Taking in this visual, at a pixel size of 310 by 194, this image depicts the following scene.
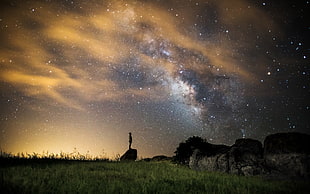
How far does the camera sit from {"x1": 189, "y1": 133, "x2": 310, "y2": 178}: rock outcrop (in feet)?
43.6

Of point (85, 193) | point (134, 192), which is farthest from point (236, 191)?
point (85, 193)

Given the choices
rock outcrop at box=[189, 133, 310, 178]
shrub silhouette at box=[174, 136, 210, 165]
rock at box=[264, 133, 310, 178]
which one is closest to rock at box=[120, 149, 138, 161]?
shrub silhouette at box=[174, 136, 210, 165]

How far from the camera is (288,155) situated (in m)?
13.7

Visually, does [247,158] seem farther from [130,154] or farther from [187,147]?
[130,154]

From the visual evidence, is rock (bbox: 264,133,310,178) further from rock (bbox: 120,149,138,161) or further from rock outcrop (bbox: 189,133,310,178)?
rock (bbox: 120,149,138,161)

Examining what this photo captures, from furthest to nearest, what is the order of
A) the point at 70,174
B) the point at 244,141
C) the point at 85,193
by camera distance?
the point at 244,141, the point at 70,174, the point at 85,193

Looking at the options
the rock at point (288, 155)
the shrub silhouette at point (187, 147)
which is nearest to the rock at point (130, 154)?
the shrub silhouette at point (187, 147)

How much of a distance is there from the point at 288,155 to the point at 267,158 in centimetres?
129

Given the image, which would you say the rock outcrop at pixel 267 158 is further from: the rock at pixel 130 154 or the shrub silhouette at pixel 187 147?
the rock at pixel 130 154

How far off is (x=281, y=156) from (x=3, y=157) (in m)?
16.0

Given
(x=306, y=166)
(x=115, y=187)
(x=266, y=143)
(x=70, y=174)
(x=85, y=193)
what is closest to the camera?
(x=85, y=193)

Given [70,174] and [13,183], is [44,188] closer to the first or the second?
[13,183]

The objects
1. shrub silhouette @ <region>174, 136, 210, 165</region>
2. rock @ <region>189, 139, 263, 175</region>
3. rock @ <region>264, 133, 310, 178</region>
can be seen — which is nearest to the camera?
rock @ <region>264, 133, 310, 178</region>

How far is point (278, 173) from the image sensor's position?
13.7 meters
